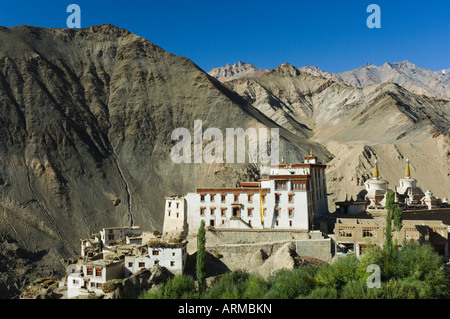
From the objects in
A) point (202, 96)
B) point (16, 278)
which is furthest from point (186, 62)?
point (16, 278)

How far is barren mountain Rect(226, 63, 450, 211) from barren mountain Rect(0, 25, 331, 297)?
46.5 ft

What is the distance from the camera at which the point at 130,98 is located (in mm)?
111750

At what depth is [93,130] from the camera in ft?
335

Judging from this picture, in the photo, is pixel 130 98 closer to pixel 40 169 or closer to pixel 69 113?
pixel 69 113

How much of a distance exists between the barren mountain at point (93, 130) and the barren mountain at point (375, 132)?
14.2 meters

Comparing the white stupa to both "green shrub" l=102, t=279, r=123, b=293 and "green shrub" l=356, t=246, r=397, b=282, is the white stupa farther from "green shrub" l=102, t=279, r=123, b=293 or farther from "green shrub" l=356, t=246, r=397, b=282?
"green shrub" l=102, t=279, r=123, b=293

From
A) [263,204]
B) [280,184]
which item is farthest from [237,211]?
[280,184]

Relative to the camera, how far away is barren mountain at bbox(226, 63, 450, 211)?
96.3 m

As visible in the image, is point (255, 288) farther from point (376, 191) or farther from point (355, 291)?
point (376, 191)

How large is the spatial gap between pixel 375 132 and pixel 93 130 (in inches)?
3175

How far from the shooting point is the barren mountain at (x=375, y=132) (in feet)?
316

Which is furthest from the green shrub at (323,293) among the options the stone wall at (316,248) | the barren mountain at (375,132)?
the barren mountain at (375,132)
